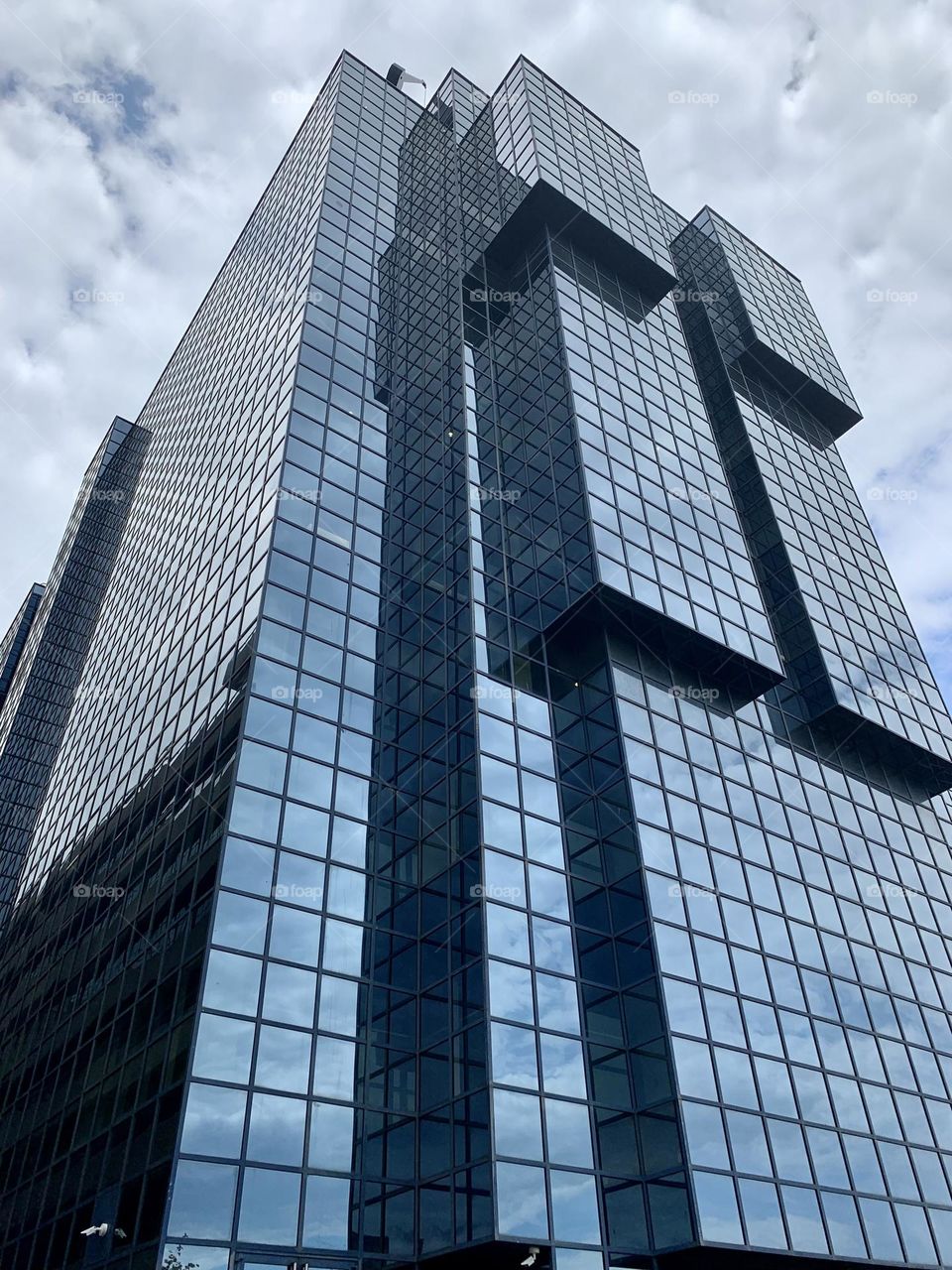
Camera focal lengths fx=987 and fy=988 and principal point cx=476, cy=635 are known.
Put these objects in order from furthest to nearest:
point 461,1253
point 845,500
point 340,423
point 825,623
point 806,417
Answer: point 806,417, point 845,500, point 825,623, point 340,423, point 461,1253

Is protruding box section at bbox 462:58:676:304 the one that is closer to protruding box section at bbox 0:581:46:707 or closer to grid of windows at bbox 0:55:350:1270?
grid of windows at bbox 0:55:350:1270

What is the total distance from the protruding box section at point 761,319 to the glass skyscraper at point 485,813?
4.03 meters

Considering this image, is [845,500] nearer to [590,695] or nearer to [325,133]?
[590,695]

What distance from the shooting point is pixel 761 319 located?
5591cm

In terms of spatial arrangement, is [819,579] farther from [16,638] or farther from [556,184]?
[16,638]

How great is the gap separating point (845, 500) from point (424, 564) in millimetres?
27620

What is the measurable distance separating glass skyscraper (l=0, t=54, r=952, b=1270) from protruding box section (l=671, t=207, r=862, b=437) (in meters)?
4.03

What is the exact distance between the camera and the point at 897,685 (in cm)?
4253

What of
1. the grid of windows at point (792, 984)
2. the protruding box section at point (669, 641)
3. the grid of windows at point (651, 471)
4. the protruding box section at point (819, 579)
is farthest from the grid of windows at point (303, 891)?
the protruding box section at point (819, 579)

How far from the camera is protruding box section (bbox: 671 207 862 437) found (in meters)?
54.8

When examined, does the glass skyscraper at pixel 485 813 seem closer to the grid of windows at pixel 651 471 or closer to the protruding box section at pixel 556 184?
the grid of windows at pixel 651 471

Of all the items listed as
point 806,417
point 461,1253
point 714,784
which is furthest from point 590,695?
point 806,417

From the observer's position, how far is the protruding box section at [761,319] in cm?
5481

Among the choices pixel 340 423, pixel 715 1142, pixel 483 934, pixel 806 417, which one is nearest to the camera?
pixel 715 1142
